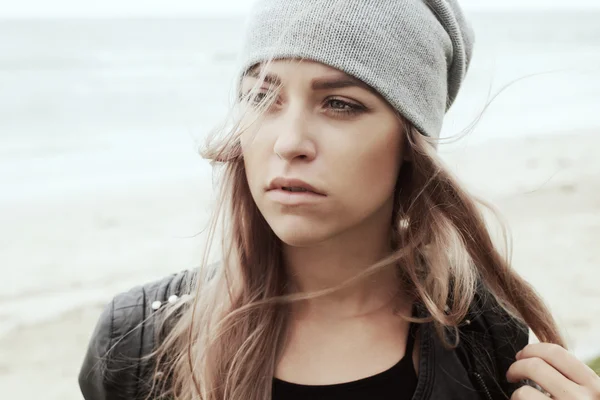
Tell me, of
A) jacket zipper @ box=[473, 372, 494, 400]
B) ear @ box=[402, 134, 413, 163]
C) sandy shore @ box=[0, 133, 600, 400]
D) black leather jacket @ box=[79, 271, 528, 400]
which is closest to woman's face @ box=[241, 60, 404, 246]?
ear @ box=[402, 134, 413, 163]

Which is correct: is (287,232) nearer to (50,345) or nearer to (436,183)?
(436,183)

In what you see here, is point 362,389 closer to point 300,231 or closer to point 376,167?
point 300,231

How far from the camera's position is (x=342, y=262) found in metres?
2.31

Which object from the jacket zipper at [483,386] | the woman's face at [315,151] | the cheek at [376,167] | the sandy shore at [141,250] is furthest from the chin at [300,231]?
the sandy shore at [141,250]

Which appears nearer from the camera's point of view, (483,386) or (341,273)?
(483,386)

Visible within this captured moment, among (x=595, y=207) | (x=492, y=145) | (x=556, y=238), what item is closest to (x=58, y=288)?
(x=556, y=238)

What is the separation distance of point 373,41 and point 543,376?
1.10 meters

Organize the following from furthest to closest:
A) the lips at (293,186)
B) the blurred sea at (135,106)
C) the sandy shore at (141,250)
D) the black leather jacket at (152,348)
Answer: the blurred sea at (135,106) < the sandy shore at (141,250) < the black leather jacket at (152,348) < the lips at (293,186)

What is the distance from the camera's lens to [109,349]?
216 cm

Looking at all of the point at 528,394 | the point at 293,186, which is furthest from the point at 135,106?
the point at 528,394

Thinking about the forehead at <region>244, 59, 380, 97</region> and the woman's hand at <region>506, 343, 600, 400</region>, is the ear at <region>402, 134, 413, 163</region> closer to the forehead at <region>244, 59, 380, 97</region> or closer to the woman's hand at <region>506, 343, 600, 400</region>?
the forehead at <region>244, 59, 380, 97</region>

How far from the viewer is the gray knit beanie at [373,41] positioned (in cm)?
207

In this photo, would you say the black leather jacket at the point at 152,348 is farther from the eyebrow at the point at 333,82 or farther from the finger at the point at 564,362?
the eyebrow at the point at 333,82

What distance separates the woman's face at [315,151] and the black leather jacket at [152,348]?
51 cm
